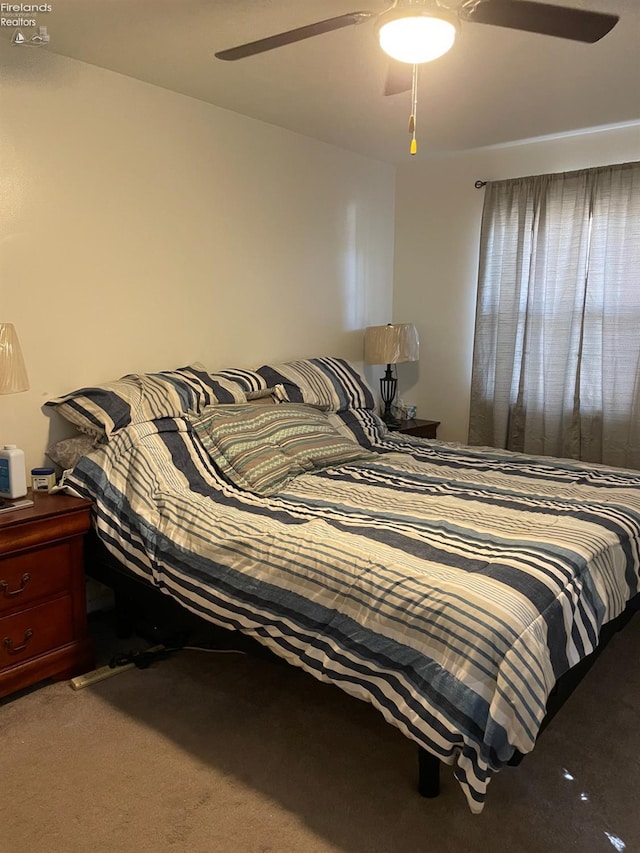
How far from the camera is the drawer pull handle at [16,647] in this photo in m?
2.27

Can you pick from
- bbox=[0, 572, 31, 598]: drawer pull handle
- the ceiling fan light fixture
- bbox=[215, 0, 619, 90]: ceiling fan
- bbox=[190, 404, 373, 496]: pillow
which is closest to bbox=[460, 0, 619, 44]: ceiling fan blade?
bbox=[215, 0, 619, 90]: ceiling fan

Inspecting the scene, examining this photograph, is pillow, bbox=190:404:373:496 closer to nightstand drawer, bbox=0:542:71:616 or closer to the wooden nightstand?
the wooden nightstand

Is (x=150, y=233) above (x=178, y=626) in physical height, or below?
above

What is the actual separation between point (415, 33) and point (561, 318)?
2400mm

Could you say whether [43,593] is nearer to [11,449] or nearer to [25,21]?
[11,449]

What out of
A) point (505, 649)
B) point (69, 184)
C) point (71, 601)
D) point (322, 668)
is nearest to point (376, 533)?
point (322, 668)

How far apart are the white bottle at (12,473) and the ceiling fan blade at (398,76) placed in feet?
6.34

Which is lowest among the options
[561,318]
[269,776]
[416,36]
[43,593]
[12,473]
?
[269,776]

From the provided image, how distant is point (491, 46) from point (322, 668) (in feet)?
7.63

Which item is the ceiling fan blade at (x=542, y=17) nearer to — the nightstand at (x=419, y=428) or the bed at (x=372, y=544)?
the bed at (x=372, y=544)

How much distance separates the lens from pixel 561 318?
3.83 meters

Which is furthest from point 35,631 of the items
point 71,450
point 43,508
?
point 71,450

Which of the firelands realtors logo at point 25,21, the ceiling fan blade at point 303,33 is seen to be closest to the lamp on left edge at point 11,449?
the firelands realtors logo at point 25,21

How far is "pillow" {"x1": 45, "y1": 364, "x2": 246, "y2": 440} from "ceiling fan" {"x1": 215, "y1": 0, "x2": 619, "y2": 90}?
1497 millimetres
